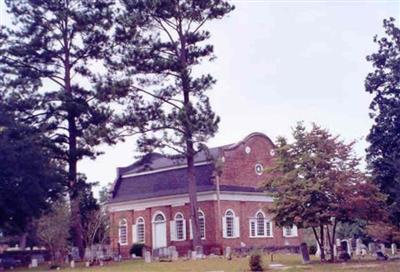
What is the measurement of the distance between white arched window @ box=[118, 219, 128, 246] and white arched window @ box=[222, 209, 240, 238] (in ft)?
35.6

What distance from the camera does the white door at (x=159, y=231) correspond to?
181 feet

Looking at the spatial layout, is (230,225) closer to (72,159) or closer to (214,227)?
(214,227)

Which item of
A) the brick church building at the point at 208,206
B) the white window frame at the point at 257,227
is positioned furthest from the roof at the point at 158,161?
the white window frame at the point at 257,227

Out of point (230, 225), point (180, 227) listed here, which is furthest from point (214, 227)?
point (180, 227)

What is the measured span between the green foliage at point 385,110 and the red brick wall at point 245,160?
16292 millimetres

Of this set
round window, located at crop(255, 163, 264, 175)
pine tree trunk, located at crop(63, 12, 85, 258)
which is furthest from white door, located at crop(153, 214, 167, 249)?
pine tree trunk, located at crop(63, 12, 85, 258)

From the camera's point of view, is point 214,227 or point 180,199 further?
point 180,199

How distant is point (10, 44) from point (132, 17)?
947 cm

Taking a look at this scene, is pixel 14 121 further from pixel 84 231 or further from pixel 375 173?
pixel 375 173

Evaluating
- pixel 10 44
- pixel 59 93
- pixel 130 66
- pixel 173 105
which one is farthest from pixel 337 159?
pixel 10 44

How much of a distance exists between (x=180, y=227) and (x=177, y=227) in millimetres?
279

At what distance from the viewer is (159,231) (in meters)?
55.6

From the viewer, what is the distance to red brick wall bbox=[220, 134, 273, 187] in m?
52.9

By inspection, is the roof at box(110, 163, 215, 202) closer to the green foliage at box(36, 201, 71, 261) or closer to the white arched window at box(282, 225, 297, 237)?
the white arched window at box(282, 225, 297, 237)
